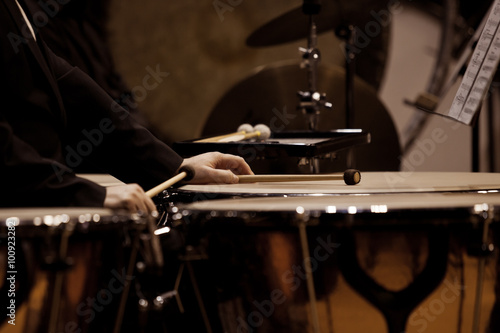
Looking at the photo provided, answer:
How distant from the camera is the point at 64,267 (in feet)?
2.78

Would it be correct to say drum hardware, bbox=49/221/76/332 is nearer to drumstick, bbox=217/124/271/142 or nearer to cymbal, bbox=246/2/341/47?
drumstick, bbox=217/124/271/142

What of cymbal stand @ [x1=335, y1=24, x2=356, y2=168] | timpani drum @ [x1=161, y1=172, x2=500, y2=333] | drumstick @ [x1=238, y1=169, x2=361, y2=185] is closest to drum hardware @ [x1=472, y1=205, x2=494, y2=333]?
timpani drum @ [x1=161, y1=172, x2=500, y2=333]

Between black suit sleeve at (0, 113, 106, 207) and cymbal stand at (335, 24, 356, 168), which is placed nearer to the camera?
black suit sleeve at (0, 113, 106, 207)

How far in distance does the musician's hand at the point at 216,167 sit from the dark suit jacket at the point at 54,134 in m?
0.06

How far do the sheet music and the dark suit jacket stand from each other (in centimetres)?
56

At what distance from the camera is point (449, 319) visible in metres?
0.93

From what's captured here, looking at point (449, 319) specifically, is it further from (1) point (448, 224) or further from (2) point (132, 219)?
(2) point (132, 219)

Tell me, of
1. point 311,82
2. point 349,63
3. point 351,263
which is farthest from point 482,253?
point 349,63

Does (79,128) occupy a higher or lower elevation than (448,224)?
higher

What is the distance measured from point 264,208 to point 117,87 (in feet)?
5.61

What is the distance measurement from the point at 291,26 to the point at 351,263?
1337mm

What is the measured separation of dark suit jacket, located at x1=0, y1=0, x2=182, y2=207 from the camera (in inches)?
39.1

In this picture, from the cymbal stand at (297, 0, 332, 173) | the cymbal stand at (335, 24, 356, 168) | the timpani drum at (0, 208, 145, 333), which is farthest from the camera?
the cymbal stand at (335, 24, 356, 168)

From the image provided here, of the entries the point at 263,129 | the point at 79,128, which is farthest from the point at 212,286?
the point at 263,129
